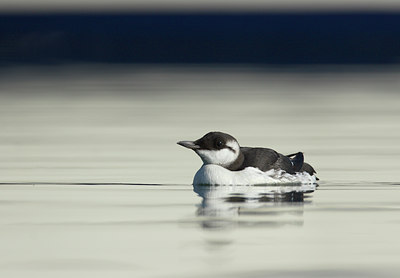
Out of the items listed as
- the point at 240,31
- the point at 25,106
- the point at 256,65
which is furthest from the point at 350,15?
the point at 25,106

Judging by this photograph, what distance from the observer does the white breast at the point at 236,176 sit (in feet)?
57.1

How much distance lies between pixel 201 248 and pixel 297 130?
41.7 feet

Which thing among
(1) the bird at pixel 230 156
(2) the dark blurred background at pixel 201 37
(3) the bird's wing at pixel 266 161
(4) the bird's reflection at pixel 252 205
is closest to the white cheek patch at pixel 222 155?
(1) the bird at pixel 230 156

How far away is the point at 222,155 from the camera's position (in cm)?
1759

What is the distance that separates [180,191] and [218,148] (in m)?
0.84

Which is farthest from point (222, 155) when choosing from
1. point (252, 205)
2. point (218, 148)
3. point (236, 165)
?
point (252, 205)

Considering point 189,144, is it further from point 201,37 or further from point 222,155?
point 201,37

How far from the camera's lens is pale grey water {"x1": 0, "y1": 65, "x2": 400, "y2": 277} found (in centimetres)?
1241

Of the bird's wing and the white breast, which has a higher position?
the bird's wing

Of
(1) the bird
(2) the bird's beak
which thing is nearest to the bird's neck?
(1) the bird

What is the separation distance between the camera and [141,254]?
12617 millimetres

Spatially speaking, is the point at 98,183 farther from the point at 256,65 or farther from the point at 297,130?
the point at 256,65

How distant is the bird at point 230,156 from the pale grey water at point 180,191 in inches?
17.8

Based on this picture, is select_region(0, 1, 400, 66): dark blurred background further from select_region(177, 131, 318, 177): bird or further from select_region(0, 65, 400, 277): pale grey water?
select_region(177, 131, 318, 177): bird
